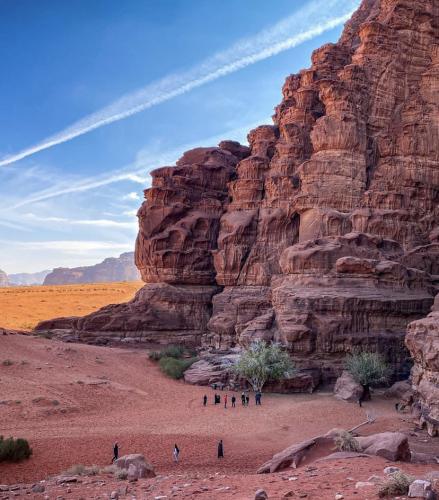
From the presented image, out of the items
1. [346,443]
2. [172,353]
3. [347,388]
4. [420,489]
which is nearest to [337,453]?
[346,443]

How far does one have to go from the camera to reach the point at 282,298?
1294 inches

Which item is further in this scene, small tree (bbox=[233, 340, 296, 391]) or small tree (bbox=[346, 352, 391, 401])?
small tree (bbox=[233, 340, 296, 391])

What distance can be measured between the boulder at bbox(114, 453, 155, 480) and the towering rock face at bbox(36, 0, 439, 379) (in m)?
22.6

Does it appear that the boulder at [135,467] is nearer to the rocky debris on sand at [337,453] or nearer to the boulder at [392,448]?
the rocky debris on sand at [337,453]

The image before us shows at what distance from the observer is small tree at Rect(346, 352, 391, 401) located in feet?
89.7

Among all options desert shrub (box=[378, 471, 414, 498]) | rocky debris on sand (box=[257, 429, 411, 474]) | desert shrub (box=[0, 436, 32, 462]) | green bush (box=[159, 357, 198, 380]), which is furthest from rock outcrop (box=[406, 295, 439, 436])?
green bush (box=[159, 357, 198, 380])

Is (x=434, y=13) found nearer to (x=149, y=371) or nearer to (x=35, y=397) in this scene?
(x=149, y=371)

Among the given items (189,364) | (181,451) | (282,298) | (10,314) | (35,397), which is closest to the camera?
(181,451)

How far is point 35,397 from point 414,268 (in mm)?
27386

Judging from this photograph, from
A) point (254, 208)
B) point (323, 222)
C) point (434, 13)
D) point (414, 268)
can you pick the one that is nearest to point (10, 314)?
point (254, 208)

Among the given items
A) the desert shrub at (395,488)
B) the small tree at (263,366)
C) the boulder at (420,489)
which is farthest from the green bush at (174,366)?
the boulder at (420,489)

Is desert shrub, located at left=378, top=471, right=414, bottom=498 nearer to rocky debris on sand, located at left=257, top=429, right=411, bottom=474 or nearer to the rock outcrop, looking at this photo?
rocky debris on sand, located at left=257, top=429, right=411, bottom=474

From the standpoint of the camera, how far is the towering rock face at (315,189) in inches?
1657

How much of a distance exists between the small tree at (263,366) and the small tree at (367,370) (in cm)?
366
